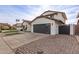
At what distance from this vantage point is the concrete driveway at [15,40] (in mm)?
1887

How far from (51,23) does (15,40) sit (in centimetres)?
62

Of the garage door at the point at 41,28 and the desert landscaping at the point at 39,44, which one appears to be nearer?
the desert landscaping at the point at 39,44

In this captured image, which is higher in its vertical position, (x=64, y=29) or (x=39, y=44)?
(x=64, y=29)

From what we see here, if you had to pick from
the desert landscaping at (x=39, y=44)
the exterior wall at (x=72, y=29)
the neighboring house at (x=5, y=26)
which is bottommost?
the desert landscaping at (x=39, y=44)

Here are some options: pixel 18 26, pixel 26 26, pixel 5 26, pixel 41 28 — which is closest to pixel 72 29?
pixel 41 28

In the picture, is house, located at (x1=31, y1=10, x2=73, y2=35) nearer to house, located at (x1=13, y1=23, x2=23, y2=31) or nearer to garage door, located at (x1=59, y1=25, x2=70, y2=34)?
garage door, located at (x1=59, y1=25, x2=70, y2=34)

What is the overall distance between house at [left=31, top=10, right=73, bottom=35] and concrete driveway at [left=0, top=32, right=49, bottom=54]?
4.4 inches

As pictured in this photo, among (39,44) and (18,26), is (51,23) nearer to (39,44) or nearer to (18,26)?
(39,44)

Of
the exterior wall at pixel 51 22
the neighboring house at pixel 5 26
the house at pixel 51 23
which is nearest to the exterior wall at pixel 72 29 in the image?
the house at pixel 51 23

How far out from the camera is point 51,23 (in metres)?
1.96

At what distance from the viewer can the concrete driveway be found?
189 centimetres

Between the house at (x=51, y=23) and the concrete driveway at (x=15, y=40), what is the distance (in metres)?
0.11

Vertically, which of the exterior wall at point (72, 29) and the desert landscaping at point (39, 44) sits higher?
the exterior wall at point (72, 29)

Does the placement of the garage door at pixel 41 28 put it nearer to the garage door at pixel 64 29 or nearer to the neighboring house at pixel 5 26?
the garage door at pixel 64 29
